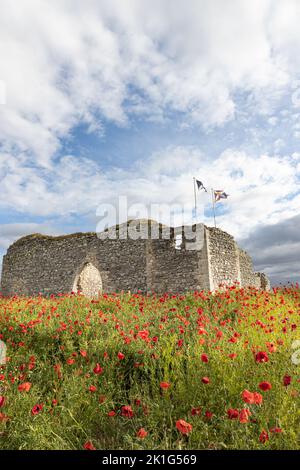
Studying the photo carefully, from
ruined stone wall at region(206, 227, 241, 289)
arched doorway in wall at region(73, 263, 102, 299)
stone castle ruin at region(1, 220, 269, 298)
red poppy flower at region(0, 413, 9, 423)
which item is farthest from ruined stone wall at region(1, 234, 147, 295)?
red poppy flower at region(0, 413, 9, 423)

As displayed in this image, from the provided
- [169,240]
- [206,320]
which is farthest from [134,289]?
[206,320]

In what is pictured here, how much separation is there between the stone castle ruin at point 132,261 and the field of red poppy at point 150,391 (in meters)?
7.87

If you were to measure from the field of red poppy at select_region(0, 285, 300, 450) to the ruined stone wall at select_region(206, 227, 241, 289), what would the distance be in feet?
27.1

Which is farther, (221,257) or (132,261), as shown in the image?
(132,261)

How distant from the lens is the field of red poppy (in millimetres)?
2836

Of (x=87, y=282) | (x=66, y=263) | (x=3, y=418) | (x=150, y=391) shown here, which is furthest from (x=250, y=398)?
(x=87, y=282)

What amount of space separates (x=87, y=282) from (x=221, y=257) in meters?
7.53

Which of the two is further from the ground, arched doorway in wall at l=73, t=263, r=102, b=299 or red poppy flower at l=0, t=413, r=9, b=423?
arched doorway in wall at l=73, t=263, r=102, b=299

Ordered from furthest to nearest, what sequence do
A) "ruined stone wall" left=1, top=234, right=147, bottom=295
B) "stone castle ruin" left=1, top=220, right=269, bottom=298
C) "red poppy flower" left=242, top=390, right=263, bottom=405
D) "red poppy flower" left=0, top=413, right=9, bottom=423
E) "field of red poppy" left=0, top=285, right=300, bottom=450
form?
"ruined stone wall" left=1, top=234, right=147, bottom=295
"stone castle ruin" left=1, top=220, right=269, bottom=298
"red poppy flower" left=0, top=413, right=9, bottom=423
"field of red poppy" left=0, top=285, right=300, bottom=450
"red poppy flower" left=242, top=390, right=263, bottom=405

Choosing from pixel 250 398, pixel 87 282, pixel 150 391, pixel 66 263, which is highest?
pixel 66 263

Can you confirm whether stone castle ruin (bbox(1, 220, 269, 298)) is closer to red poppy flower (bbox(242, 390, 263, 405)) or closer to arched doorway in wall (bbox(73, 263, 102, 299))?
arched doorway in wall (bbox(73, 263, 102, 299))

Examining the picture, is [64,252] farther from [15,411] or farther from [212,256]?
[15,411]

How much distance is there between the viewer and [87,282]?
18391mm

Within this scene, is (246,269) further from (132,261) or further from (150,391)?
(150,391)
